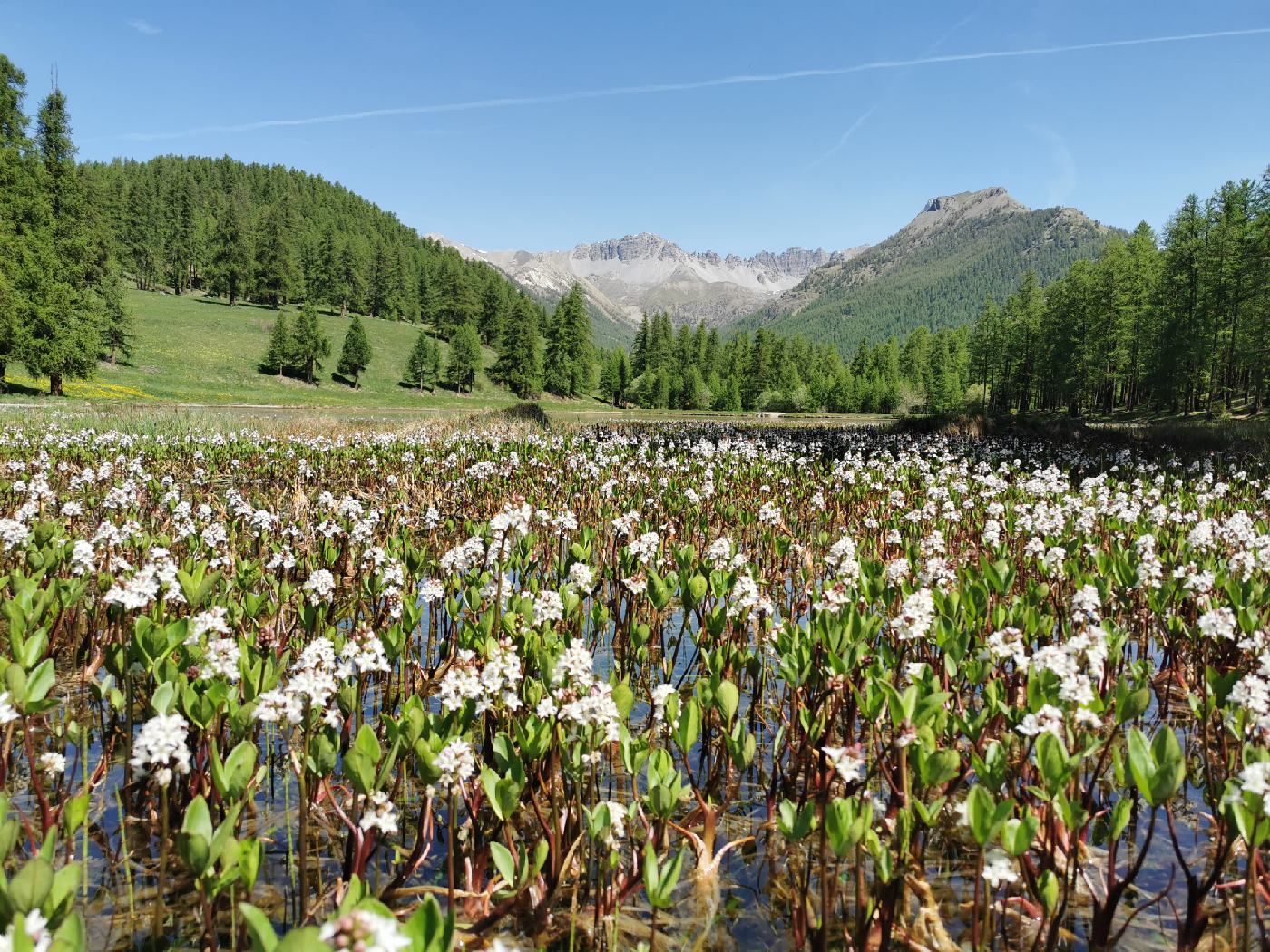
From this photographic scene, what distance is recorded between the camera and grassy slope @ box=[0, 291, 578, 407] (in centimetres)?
5531

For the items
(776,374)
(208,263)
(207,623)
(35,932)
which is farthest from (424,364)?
(35,932)

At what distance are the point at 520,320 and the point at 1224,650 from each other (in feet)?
321

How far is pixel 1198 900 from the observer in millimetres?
2559

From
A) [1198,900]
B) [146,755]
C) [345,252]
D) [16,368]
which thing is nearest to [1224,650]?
[1198,900]

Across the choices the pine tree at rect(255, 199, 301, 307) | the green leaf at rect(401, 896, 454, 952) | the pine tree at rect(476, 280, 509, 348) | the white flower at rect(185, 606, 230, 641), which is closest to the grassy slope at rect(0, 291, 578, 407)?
the pine tree at rect(255, 199, 301, 307)

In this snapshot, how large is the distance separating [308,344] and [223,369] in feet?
31.6

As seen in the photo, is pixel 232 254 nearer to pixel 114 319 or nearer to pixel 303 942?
pixel 114 319

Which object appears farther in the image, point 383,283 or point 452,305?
point 383,283

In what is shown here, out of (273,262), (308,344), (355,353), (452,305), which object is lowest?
(355,353)

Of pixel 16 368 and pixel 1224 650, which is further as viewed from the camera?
pixel 16 368

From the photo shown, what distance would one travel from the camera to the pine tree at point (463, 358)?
313 ft

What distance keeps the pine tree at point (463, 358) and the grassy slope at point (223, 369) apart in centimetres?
295

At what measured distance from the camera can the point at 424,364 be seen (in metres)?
90.3

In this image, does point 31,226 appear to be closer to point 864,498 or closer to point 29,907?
point 864,498
